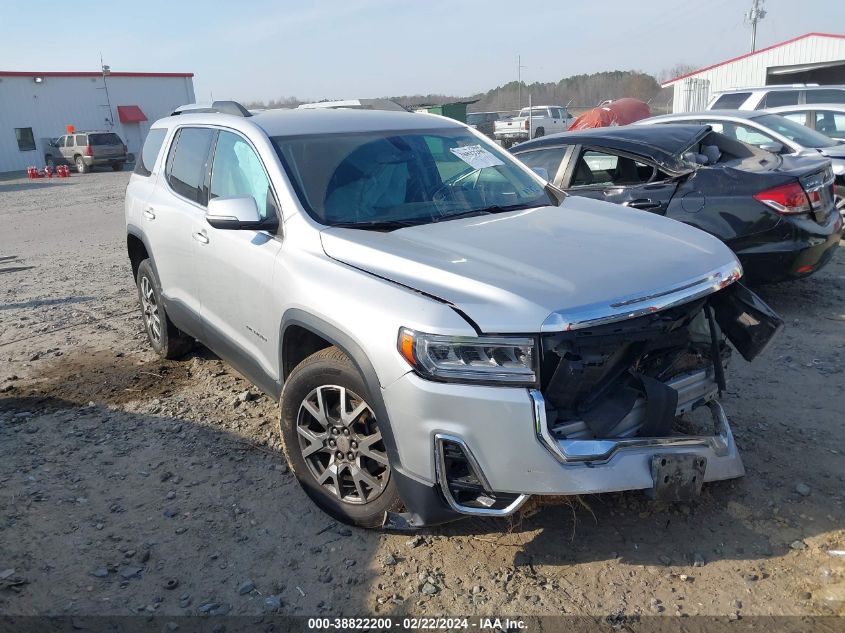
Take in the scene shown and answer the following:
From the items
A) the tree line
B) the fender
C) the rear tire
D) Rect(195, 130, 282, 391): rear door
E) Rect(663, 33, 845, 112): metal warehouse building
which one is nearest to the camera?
the fender

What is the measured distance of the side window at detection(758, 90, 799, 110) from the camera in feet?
42.9

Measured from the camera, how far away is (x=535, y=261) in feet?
9.93

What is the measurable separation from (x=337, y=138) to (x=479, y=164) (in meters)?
0.88

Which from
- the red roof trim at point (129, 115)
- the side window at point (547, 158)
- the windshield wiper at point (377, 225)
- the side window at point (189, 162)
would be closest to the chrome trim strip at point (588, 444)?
the windshield wiper at point (377, 225)

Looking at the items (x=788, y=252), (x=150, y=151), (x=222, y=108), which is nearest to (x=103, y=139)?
(x=150, y=151)

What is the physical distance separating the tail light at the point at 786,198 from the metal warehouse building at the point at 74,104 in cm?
3831

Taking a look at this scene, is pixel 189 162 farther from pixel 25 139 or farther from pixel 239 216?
pixel 25 139

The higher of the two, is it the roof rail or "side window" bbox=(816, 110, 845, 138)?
the roof rail

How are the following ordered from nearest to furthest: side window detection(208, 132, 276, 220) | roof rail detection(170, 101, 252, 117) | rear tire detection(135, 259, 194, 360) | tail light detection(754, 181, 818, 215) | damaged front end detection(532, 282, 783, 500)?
damaged front end detection(532, 282, 783, 500) → side window detection(208, 132, 276, 220) → roof rail detection(170, 101, 252, 117) → rear tire detection(135, 259, 194, 360) → tail light detection(754, 181, 818, 215)

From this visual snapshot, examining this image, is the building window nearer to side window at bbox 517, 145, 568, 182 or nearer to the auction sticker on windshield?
side window at bbox 517, 145, 568, 182

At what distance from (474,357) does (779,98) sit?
13.1 meters

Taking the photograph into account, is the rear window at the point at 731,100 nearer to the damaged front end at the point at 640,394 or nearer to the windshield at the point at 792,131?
the windshield at the point at 792,131

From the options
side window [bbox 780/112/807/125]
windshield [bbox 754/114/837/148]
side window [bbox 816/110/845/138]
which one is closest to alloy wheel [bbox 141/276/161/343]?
windshield [bbox 754/114/837/148]

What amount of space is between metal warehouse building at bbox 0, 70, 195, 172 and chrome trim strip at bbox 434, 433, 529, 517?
3960cm
